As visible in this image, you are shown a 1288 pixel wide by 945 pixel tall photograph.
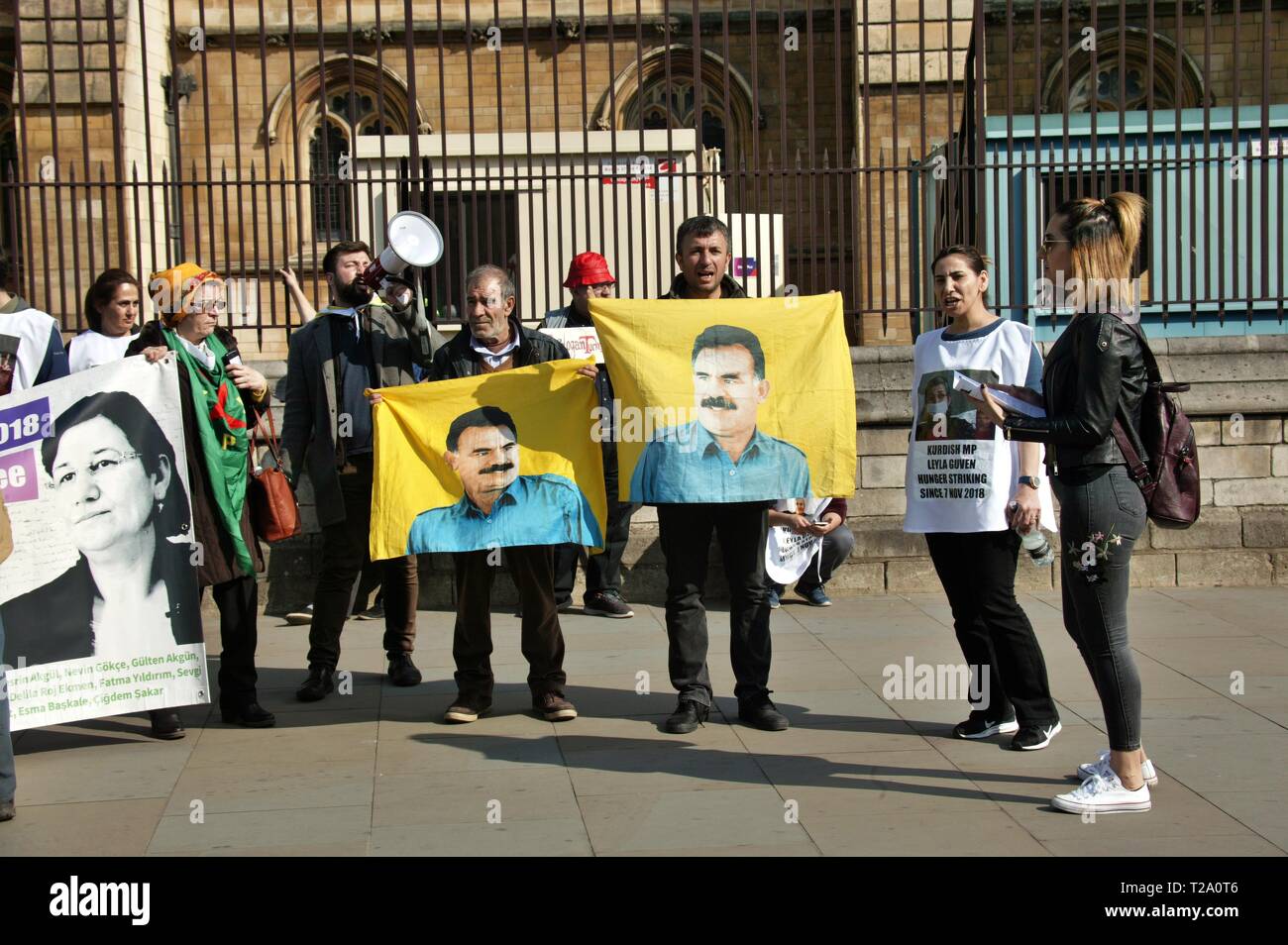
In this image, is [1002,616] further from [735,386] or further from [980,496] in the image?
[735,386]

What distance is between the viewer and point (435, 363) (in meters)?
6.42

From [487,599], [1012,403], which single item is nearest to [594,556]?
[487,599]

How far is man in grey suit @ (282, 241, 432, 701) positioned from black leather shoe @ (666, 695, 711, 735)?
1753 mm

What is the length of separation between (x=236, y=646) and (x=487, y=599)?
43.8 inches

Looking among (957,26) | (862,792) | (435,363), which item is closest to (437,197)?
(435,363)

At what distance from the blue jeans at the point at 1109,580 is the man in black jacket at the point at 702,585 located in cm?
154

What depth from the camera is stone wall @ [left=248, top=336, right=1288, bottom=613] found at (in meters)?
9.35

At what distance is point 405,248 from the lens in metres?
6.45

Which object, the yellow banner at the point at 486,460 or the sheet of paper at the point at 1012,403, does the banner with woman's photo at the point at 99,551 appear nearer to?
the yellow banner at the point at 486,460

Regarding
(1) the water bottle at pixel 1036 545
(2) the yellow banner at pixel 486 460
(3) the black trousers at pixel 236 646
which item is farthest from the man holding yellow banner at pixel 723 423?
(3) the black trousers at pixel 236 646

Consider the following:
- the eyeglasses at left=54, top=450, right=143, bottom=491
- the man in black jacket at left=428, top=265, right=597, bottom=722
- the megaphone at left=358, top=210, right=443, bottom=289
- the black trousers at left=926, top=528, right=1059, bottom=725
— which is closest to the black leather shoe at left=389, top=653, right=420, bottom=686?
the man in black jacket at left=428, top=265, right=597, bottom=722

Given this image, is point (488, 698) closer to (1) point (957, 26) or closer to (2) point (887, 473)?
(2) point (887, 473)

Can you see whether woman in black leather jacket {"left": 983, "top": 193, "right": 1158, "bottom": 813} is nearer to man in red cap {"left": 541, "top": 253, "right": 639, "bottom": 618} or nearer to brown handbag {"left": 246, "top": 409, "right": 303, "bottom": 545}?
brown handbag {"left": 246, "top": 409, "right": 303, "bottom": 545}

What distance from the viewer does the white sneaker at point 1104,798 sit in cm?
473
